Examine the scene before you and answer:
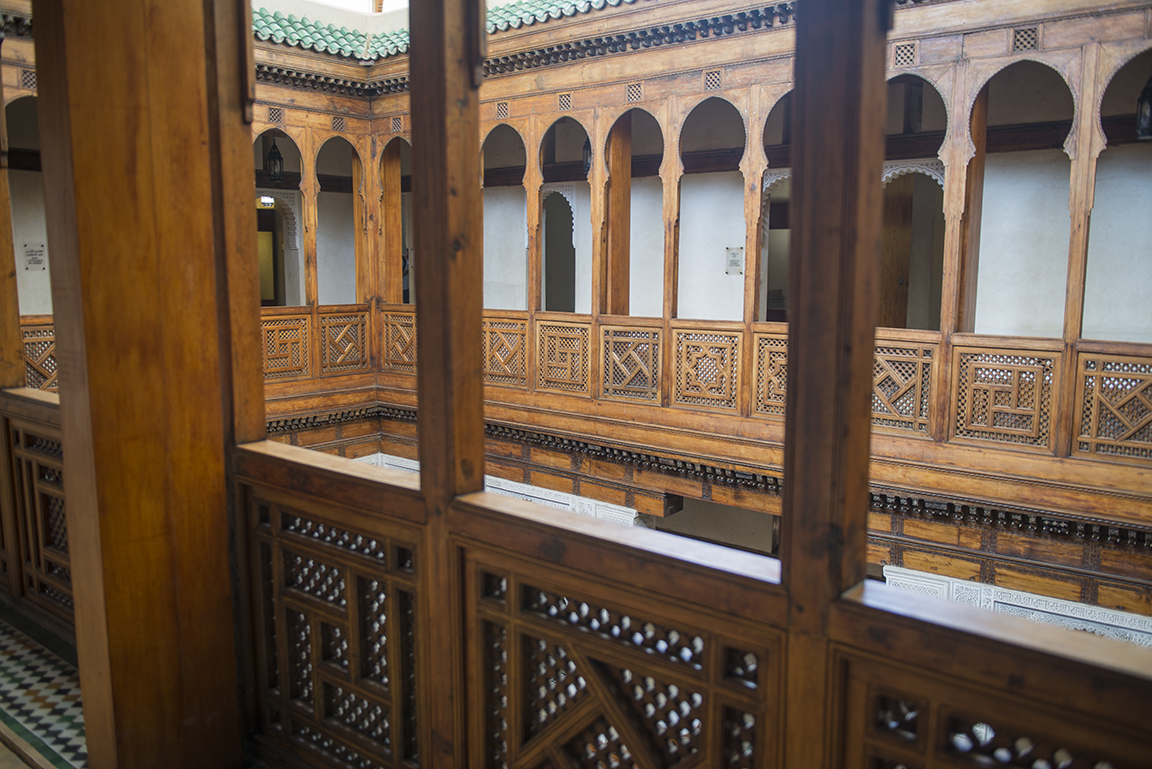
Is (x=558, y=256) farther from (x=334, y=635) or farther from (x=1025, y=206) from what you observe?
(x=334, y=635)

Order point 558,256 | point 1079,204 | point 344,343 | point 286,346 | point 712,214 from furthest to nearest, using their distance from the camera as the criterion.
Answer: point 558,256 → point 344,343 → point 712,214 → point 286,346 → point 1079,204

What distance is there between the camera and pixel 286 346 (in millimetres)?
11055

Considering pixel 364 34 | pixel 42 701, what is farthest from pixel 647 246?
pixel 42 701

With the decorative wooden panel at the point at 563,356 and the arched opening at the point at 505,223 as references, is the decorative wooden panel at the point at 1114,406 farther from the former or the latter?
the arched opening at the point at 505,223

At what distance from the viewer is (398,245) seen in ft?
40.8

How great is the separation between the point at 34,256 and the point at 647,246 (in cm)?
855

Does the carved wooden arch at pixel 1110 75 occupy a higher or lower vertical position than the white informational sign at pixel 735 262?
higher

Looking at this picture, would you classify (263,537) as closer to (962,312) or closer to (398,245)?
(962,312)

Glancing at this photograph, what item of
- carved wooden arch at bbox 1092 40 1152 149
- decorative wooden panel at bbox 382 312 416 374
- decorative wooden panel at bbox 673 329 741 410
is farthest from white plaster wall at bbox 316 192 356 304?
carved wooden arch at bbox 1092 40 1152 149

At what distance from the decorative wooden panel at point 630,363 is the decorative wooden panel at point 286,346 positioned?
442cm

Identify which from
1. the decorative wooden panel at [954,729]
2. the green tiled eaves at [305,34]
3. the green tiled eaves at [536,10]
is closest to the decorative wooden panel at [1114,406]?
the green tiled eaves at [536,10]

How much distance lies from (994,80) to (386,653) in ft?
31.8

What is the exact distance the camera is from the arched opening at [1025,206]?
8.98 metres

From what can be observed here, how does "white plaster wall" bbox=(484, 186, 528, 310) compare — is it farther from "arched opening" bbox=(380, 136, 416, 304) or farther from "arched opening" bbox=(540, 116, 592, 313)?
"arched opening" bbox=(380, 136, 416, 304)
